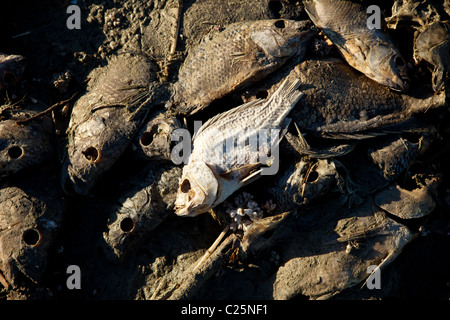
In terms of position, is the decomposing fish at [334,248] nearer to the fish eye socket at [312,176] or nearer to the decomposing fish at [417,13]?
the fish eye socket at [312,176]

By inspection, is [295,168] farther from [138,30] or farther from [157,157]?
[138,30]

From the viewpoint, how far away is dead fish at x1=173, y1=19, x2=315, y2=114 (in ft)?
16.4

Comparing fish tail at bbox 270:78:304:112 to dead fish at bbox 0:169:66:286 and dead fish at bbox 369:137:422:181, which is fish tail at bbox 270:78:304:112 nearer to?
dead fish at bbox 369:137:422:181

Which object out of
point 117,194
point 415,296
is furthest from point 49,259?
point 415,296

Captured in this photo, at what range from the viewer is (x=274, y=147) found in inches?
190

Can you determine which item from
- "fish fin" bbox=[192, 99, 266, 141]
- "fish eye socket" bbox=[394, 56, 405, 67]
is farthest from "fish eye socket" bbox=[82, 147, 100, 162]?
"fish eye socket" bbox=[394, 56, 405, 67]

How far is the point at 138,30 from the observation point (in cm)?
565

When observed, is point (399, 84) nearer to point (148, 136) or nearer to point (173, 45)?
point (173, 45)

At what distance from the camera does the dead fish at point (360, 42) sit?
5051 mm

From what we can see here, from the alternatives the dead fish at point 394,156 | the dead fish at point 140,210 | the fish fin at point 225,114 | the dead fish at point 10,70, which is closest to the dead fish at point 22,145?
the dead fish at point 10,70

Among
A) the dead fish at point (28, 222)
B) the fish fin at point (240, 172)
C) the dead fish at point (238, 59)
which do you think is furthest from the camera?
the dead fish at point (238, 59)

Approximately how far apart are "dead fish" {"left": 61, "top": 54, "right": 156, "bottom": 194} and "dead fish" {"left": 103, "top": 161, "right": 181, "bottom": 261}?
1.48ft

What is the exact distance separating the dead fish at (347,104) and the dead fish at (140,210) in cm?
146

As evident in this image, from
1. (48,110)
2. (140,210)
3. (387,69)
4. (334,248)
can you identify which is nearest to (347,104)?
(387,69)
